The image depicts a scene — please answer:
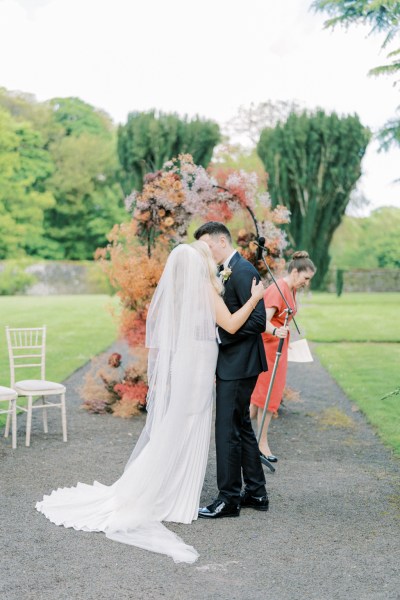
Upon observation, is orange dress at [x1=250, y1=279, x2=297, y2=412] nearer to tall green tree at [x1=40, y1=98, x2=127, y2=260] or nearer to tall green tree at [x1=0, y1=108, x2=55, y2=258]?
tall green tree at [x1=0, y1=108, x2=55, y2=258]

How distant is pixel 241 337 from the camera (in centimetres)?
528

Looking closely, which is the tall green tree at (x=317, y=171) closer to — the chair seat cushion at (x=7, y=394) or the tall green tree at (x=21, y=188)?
the tall green tree at (x=21, y=188)

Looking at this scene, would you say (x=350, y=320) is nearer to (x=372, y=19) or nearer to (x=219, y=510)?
(x=372, y=19)

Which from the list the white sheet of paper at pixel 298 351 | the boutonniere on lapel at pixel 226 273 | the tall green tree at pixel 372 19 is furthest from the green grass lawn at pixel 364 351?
the tall green tree at pixel 372 19

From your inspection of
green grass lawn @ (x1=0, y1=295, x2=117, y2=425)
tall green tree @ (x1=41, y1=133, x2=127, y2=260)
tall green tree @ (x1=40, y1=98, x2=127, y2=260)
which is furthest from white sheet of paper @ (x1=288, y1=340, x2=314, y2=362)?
tall green tree @ (x1=40, y1=98, x2=127, y2=260)

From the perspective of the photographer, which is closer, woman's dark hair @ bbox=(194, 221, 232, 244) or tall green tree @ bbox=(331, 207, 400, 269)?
woman's dark hair @ bbox=(194, 221, 232, 244)

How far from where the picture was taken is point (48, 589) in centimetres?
391

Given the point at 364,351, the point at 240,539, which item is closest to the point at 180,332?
the point at 240,539

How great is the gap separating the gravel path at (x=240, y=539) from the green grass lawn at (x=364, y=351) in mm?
1469

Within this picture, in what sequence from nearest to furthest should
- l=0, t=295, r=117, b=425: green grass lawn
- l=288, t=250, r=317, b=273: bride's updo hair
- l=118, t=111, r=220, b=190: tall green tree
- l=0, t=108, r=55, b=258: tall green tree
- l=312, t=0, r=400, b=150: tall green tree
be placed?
l=288, t=250, r=317, b=273: bride's updo hair → l=0, t=295, r=117, b=425: green grass lawn → l=312, t=0, r=400, b=150: tall green tree → l=118, t=111, r=220, b=190: tall green tree → l=0, t=108, r=55, b=258: tall green tree

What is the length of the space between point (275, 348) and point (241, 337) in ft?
7.37

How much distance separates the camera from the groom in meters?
5.26

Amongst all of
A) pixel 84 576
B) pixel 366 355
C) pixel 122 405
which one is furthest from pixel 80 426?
pixel 366 355

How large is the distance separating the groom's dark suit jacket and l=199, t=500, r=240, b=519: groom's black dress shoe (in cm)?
88
